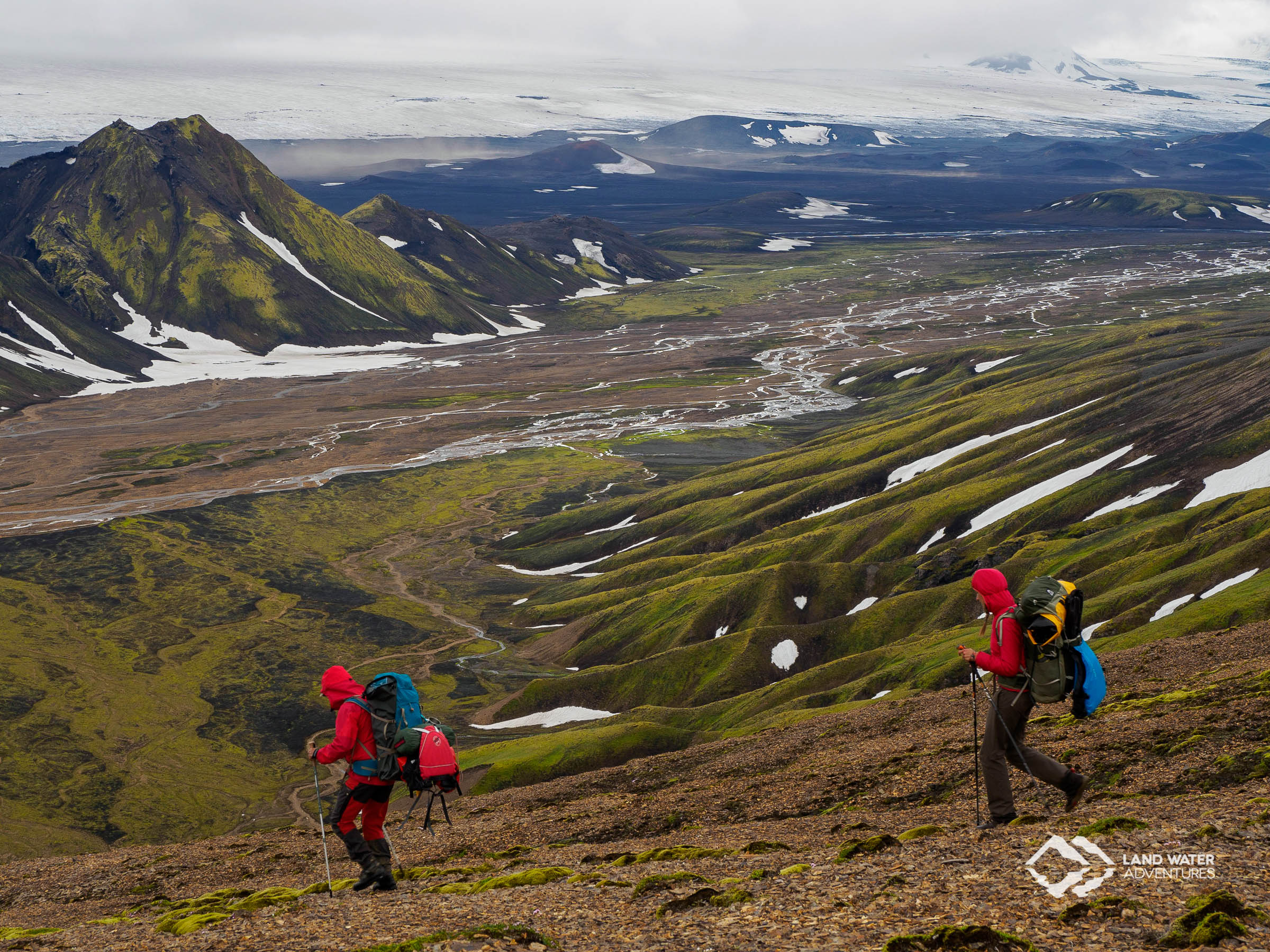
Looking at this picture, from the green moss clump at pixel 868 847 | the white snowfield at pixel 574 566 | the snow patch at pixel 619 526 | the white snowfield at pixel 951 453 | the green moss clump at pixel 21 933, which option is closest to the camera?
the green moss clump at pixel 868 847

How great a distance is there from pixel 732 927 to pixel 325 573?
398 ft

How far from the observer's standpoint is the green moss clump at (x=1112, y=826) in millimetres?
19594

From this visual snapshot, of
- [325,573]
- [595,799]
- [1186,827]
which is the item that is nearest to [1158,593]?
[595,799]

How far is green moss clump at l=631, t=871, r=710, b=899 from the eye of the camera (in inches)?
822

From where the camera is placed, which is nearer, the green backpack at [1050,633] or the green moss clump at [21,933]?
the green backpack at [1050,633]

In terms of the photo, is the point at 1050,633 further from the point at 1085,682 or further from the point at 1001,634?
the point at 1085,682

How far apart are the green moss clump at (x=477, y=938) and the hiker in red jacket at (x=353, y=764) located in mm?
3460

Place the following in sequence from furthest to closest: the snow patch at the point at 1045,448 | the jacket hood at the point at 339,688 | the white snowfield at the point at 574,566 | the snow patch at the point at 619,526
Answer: the snow patch at the point at 619,526 < the white snowfield at the point at 574,566 < the snow patch at the point at 1045,448 < the jacket hood at the point at 339,688

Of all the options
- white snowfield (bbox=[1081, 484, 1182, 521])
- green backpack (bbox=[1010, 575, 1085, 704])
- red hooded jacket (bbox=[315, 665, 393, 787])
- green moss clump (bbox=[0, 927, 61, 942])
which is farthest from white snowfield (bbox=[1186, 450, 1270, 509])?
green moss clump (bbox=[0, 927, 61, 942])

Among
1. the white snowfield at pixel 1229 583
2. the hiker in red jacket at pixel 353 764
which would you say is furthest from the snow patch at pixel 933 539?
the hiker in red jacket at pixel 353 764

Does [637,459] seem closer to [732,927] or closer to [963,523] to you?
[963,523]

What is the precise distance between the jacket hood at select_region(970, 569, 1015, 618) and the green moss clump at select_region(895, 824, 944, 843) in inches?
234

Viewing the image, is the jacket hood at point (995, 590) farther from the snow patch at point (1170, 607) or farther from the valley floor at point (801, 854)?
the snow patch at point (1170, 607)

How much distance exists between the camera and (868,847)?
21797 mm
